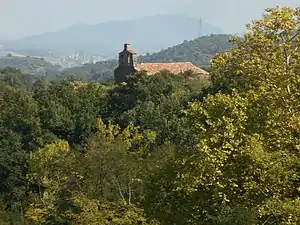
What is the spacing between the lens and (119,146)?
26844 mm

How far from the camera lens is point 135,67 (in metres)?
55.0

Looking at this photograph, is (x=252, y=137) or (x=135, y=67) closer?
(x=252, y=137)

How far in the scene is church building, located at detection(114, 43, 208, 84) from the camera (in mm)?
54031

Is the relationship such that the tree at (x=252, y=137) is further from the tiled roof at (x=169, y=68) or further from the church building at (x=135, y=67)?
the tiled roof at (x=169, y=68)

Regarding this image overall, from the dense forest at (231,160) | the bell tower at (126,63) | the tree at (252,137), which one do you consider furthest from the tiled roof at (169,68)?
the tree at (252,137)

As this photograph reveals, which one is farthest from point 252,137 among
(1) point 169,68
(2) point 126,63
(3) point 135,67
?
(2) point 126,63

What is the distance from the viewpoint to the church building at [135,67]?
177 ft

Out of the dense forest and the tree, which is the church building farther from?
the tree

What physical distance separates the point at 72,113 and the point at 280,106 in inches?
1305

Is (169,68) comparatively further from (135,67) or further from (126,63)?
(126,63)

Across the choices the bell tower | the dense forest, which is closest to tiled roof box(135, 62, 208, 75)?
the bell tower

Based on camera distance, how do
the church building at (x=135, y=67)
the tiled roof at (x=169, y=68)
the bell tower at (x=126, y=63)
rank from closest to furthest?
the tiled roof at (x=169, y=68)
the church building at (x=135, y=67)
the bell tower at (x=126, y=63)

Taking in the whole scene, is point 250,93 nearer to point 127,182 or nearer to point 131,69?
point 127,182

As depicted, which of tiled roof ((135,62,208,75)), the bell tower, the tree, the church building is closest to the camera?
the tree
